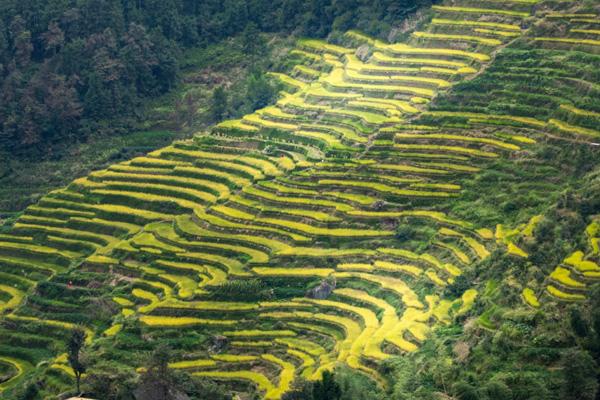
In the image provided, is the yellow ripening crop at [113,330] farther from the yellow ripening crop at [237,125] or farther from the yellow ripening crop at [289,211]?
the yellow ripening crop at [237,125]

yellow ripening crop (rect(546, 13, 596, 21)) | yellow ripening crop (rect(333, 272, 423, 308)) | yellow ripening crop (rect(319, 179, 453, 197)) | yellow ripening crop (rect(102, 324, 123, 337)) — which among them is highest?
yellow ripening crop (rect(546, 13, 596, 21))

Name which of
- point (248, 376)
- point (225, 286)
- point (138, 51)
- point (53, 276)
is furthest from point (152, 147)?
point (248, 376)

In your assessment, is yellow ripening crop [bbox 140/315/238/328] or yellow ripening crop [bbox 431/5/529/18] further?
yellow ripening crop [bbox 431/5/529/18]

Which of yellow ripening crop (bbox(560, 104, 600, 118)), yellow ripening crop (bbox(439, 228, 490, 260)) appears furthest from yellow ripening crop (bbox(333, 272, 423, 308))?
yellow ripening crop (bbox(560, 104, 600, 118))

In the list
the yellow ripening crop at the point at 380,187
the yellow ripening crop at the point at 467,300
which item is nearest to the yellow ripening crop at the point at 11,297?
the yellow ripening crop at the point at 380,187

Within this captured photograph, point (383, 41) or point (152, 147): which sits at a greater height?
point (383, 41)

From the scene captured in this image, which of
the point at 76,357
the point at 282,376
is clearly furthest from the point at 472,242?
the point at 76,357

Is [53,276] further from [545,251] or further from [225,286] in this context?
[545,251]

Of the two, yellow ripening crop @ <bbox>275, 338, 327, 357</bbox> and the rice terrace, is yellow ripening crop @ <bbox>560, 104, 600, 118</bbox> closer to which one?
the rice terrace
